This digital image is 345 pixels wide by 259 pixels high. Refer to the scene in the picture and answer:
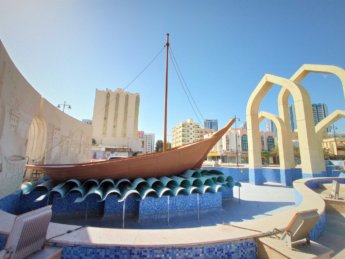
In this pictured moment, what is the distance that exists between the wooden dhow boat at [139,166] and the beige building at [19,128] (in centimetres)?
79

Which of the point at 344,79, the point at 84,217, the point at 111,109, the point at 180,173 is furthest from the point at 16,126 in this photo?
the point at 111,109

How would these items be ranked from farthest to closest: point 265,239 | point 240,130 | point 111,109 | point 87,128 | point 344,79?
point 240,130, point 111,109, point 87,128, point 344,79, point 265,239

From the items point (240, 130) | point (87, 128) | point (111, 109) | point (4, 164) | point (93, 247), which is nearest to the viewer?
point (93, 247)

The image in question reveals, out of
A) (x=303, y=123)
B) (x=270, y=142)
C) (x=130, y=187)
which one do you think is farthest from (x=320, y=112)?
(x=130, y=187)

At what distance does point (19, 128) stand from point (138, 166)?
4066mm

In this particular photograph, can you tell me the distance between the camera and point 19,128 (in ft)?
19.7

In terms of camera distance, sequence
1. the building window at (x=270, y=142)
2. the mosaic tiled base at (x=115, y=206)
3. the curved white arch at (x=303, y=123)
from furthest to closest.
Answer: the building window at (x=270, y=142) < the curved white arch at (x=303, y=123) < the mosaic tiled base at (x=115, y=206)

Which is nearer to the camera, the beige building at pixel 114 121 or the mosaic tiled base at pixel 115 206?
the mosaic tiled base at pixel 115 206

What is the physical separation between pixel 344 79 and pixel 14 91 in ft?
47.6

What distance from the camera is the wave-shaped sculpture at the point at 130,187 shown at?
5.70 metres

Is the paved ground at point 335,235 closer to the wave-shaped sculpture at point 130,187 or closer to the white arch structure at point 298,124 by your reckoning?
the wave-shaped sculpture at point 130,187

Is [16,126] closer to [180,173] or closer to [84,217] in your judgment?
[84,217]

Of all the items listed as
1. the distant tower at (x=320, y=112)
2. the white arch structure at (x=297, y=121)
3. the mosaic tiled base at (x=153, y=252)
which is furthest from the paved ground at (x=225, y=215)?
the distant tower at (x=320, y=112)

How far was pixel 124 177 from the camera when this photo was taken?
673 centimetres
